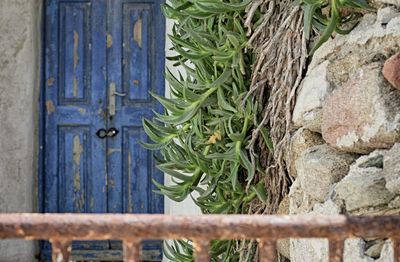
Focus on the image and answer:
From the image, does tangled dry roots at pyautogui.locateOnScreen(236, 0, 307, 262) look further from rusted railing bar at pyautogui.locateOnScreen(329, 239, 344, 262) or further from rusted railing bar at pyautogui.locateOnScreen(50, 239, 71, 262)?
rusted railing bar at pyautogui.locateOnScreen(50, 239, 71, 262)

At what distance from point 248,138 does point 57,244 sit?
138 cm

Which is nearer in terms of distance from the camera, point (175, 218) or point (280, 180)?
point (175, 218)

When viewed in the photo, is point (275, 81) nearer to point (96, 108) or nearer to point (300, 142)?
point (300, 142)

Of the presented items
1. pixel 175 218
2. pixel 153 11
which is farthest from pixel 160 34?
pixel 175 218

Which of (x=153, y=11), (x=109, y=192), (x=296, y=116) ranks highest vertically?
(x=153, y=11)

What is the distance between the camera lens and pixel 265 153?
2311 millimetres

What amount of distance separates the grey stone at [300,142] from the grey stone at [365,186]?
26 centimetres

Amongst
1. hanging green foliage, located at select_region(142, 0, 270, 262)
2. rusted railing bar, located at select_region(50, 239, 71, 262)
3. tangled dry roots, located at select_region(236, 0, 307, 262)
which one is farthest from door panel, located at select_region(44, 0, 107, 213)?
rusted railing bar, located at select_region(50, 239, 71, 262)

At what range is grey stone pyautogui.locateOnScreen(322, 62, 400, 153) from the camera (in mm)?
1545

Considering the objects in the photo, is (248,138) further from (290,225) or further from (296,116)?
(290,225)

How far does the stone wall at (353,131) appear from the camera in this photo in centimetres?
155

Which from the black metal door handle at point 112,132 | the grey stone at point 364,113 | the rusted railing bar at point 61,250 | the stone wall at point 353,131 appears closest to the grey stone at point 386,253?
the stone wall at point 353,131

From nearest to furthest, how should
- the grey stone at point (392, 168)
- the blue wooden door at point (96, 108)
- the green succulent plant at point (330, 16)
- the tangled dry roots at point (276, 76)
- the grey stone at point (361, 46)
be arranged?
1. the grey stone at point (392, 168)
2. the grey stone at point (361, 46)
3. the green succulent plant at point (330, 16)
4. the tangled dry roots at point (276, 76)
5. the blue wooden door at point (96, 108)

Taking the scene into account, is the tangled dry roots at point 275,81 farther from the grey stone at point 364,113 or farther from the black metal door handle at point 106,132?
the black metal door handle at point 106,132
